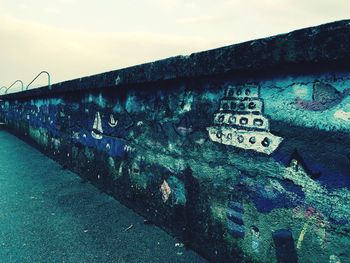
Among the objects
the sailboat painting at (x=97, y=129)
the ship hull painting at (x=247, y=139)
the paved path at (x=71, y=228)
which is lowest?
the paved path at (x=71, y=228)

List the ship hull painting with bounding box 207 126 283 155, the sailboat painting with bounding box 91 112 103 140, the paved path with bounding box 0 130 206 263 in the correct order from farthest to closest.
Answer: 1. the sailboat painting with bounding box 91 112 103 140
2. the paved path with bounding box 0 130 206 263
3. the ship hull painting with bounding box 207 126 283 155

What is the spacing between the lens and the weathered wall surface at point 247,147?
1499mm

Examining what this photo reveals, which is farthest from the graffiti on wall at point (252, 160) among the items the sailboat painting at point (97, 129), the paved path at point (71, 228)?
the sailboat painting at point (97, 129)

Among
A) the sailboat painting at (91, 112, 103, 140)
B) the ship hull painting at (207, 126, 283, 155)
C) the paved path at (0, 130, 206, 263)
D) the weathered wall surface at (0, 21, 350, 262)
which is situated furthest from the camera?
the sailboat painting at (91, 112, 103, 140)

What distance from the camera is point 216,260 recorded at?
7.22 feet

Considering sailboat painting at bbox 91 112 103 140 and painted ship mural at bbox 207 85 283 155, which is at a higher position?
painted ship mural at bbox 207 85 283 155

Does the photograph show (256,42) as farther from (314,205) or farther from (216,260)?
(216,260)

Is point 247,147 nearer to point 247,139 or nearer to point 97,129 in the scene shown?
point 247,139

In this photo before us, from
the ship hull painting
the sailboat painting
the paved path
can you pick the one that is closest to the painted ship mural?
the ship hull painting

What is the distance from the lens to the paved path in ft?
7.77

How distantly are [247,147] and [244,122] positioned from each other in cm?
15

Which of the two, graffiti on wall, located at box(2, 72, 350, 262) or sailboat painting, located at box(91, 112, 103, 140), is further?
sailboat painting, located at box(91, 112, 103, 140)

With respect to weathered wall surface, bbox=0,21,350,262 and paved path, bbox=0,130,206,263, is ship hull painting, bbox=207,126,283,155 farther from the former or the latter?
paved path, bbox=0,130,206,263

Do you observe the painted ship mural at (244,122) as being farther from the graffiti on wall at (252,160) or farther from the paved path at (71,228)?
the paved path at (71,228)
